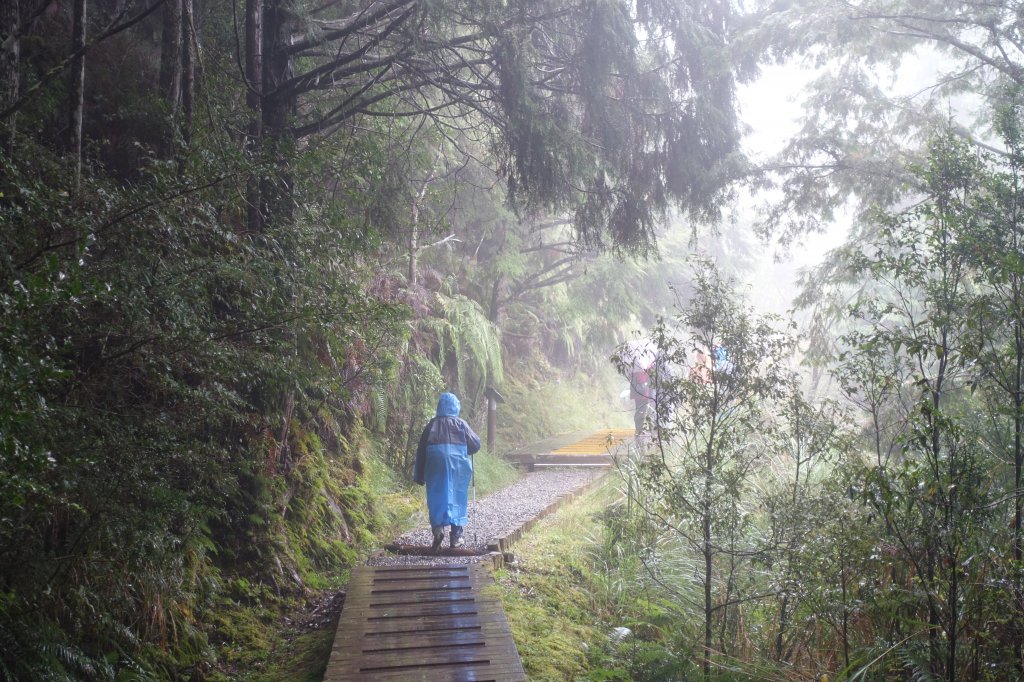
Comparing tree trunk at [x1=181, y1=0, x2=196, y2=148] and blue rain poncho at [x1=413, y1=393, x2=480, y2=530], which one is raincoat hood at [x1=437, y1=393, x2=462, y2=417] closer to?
blue rain poncho at [x1=413, y1=393, x2=480, y2=530]

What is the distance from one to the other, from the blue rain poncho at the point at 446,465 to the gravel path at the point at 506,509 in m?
0.45

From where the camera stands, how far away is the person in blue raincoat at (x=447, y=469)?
7.75 m

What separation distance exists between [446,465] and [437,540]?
787 mm

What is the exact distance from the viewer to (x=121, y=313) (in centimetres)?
360

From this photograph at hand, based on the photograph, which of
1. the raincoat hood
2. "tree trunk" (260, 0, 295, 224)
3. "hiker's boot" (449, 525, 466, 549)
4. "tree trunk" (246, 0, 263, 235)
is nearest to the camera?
"tree trunk" (246, 0, 263, 235)

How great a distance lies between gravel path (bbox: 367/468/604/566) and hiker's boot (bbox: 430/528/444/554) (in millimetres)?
124

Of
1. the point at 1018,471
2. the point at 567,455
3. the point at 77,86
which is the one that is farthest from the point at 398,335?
the point at 567,455

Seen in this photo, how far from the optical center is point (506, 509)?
10141mm

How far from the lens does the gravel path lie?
7340 mm

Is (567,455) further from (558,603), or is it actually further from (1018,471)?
(1018,471)

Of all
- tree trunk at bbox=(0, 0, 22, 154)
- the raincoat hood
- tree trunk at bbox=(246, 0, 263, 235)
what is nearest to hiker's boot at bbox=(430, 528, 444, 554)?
the raincoat hood

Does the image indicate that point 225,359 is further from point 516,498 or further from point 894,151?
point 894,151

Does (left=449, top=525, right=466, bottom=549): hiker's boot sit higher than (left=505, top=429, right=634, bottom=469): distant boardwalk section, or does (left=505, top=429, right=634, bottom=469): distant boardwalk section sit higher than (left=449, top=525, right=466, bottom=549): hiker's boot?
(left=505, top=429, right=634, bottom=469): distant boardwalk section

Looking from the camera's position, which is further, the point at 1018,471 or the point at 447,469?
the point at 447,469
